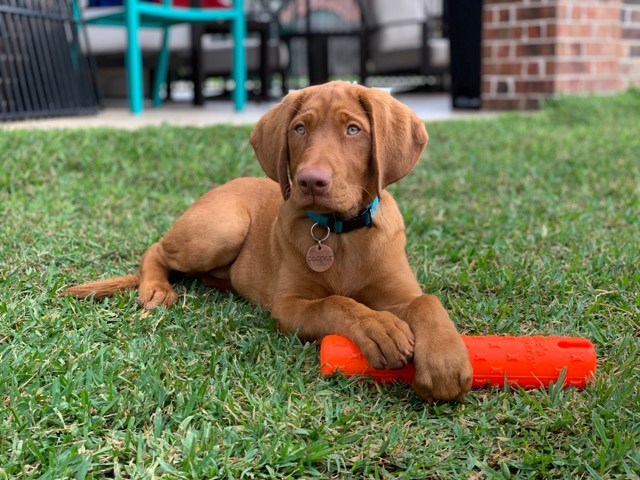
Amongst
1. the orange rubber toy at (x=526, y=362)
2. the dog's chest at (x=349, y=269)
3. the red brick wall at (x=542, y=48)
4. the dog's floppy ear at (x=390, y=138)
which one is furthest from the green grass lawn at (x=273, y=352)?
the red brick wall at (x=542, y=48)

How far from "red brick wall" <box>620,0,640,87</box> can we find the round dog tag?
8.51 m

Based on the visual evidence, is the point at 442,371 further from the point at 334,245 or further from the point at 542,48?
the point at 542,48

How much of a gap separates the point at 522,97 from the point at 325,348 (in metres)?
7.42

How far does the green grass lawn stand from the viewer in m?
2.09

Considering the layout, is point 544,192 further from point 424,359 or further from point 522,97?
point 522,97

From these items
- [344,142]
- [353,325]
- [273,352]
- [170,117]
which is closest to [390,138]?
[344,142]

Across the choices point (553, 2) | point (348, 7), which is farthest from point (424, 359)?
point (348, 7)

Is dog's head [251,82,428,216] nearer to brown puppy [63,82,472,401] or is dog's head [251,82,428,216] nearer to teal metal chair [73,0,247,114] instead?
brown puppy [63,82,472,401]

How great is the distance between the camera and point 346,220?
2.98 metres

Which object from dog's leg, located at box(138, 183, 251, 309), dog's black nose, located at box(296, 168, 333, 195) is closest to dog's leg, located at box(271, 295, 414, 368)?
dog's black nose, located at box(296, 168, 333, 195)

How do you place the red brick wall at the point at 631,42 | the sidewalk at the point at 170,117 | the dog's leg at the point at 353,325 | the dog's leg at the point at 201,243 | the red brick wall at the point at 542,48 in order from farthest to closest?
the red brick wall at the point at 631,42, the red brick wall at the point at 542,48, the sidewalk at the point at 170,117, the dog's leg at the point at 201,243, the dog's leg at the point at 353,325

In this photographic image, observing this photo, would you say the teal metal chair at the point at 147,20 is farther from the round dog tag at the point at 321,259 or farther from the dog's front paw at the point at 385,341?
the dog's front paw at the point at 385,341

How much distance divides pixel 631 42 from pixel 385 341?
9.30 m

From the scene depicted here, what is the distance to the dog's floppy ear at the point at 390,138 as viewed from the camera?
281cm
